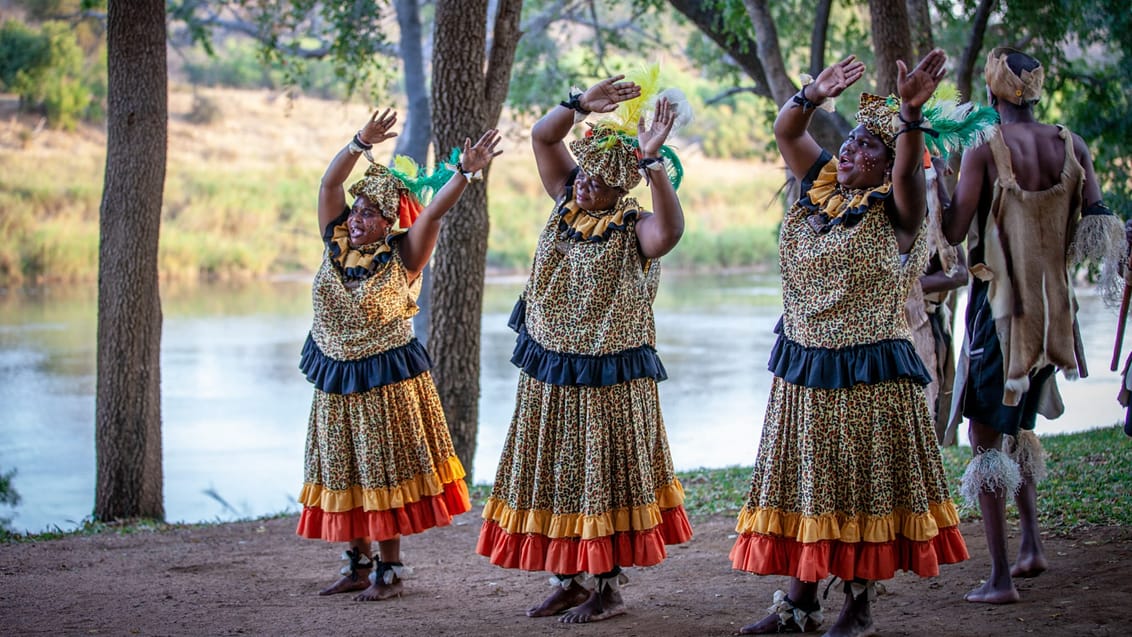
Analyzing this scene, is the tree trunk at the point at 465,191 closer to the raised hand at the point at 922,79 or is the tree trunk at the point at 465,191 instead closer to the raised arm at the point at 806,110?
the raised arm at the point at 806,110

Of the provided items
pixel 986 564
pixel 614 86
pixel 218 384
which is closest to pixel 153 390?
pixel 614 86

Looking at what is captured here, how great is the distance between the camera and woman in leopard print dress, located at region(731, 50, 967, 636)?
4.21 metres

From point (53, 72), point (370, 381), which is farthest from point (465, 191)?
point (53, 72)

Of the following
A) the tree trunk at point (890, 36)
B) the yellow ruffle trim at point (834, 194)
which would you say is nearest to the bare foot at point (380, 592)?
Result: the yellow ruffle trim at point (834, 194)

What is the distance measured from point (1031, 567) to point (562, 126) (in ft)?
8.54

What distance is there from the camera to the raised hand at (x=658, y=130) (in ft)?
14.5

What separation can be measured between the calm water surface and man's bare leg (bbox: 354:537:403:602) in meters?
4.96

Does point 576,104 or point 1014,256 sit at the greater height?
point 576,104

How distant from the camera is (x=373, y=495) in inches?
207

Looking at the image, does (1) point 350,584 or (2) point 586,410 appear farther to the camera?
(1) point 350,584

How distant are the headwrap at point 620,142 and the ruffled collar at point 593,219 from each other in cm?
9

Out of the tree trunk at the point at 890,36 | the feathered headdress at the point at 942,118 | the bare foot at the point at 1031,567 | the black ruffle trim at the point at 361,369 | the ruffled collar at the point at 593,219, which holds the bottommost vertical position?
the bare foot at the point at 1031,567

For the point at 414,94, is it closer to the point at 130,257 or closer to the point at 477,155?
the point at 130,257

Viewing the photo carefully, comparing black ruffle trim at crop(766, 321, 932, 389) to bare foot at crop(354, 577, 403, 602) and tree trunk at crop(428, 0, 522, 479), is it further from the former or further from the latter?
tree trunk at crop(428, 0, 522, 479)
